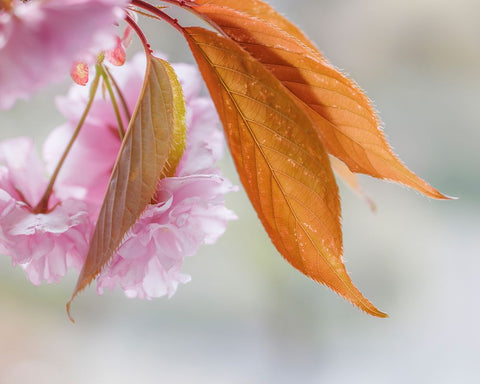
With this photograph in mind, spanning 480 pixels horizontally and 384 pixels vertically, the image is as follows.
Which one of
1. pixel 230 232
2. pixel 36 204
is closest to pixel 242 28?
pixel 36 204

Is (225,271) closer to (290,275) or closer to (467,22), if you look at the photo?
(290,275)

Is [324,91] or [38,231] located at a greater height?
[324,91]

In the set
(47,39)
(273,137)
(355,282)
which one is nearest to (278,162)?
(273,137)

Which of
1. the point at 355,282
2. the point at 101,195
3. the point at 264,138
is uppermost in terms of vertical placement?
the point at 264,138

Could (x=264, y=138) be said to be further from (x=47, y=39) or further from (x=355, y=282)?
(x=355, y=282)

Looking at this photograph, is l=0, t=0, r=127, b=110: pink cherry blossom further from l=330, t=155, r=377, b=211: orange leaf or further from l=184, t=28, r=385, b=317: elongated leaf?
l=330, t=155, r=377, b=211: orange leaf

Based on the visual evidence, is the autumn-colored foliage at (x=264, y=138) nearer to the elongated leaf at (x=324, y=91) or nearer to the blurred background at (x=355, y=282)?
the elongated leaf at (x=324, y=91)
